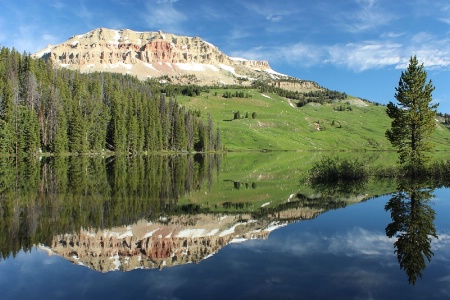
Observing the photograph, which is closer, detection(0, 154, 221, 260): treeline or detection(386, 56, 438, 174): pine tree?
detection(0, 154, 221, 260): treeline

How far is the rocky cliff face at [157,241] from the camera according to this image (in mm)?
15008

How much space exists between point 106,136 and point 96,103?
12.2m

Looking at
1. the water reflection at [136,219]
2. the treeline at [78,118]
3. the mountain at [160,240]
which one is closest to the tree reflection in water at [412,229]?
the water reflection at [136,219]

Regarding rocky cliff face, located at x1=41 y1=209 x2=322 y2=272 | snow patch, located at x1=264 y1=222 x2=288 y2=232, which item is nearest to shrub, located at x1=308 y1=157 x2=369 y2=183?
rocky cliff face, located at x1=41 y1=209 x2=322 y2=272

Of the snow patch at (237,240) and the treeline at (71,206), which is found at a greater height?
the treeline at (71,206)

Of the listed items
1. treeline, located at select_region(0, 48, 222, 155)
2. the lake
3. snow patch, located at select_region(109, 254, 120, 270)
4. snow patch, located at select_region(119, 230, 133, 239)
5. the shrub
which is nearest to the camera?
the lake

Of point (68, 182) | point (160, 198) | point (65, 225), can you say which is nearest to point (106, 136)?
point (68, 182)

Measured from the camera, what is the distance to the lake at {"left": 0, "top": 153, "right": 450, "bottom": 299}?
1223 centimetres

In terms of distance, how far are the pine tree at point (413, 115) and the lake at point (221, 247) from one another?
1771cm

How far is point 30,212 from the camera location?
2319 centimetres

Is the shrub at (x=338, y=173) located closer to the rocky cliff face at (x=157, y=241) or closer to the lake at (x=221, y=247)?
the lake at (x=221, y=247)

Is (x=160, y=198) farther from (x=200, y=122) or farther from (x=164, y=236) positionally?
(x=200, y=122)

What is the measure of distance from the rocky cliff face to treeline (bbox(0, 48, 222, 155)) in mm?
83011

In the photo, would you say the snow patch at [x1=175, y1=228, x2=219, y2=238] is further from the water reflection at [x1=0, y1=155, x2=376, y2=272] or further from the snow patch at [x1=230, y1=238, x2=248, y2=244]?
the snow patch at [x1=230, y1=238, x2=248, y2=244]
